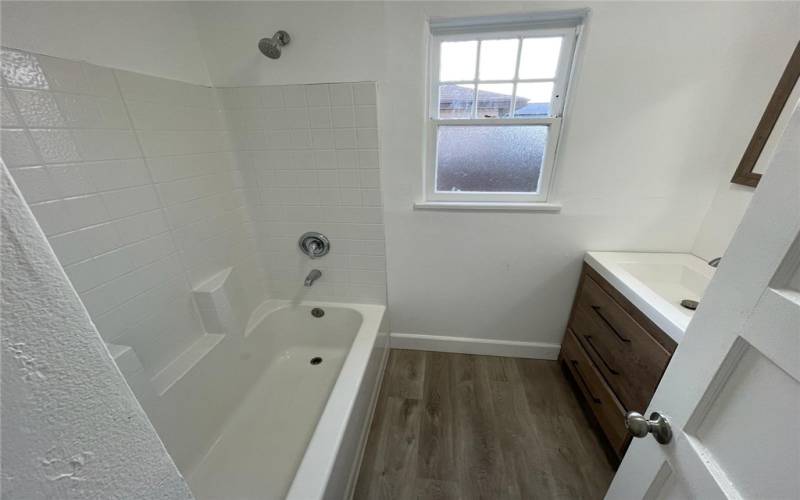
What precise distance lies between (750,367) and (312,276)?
169 cm

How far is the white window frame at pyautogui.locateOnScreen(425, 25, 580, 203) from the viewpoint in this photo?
1.26 m

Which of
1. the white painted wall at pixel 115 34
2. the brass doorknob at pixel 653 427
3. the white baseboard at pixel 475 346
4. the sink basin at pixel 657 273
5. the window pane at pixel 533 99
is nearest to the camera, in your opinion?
the brass doorknob at pixel 653 427

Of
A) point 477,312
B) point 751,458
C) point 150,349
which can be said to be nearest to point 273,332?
point 150,349

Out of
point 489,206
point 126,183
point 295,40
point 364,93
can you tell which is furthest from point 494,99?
point 126,183

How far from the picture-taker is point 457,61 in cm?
135

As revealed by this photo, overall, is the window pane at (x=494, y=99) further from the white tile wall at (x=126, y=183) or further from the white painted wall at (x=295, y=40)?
the white tile wall at (x=126, y=183)

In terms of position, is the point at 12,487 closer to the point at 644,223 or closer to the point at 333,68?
the point at 333,68

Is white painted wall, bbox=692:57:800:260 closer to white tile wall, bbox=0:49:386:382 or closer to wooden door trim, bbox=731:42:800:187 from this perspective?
wooden door trim, bbox=731:42:800:187

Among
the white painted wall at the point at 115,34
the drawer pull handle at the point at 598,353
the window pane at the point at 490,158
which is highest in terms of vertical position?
the white painted wall at the point at 115,34

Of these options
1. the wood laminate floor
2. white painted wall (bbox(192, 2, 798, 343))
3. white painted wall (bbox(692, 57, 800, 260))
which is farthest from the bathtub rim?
white painted wall (bbox(692, 57, 800, 260))

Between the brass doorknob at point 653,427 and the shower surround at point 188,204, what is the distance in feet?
3.14

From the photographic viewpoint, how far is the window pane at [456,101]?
1.39 meters

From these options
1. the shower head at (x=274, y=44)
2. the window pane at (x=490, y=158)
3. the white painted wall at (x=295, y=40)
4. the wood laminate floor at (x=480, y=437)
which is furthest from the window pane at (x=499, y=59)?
the wood laminate floor at (x=480, y=437)

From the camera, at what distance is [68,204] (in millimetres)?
876
